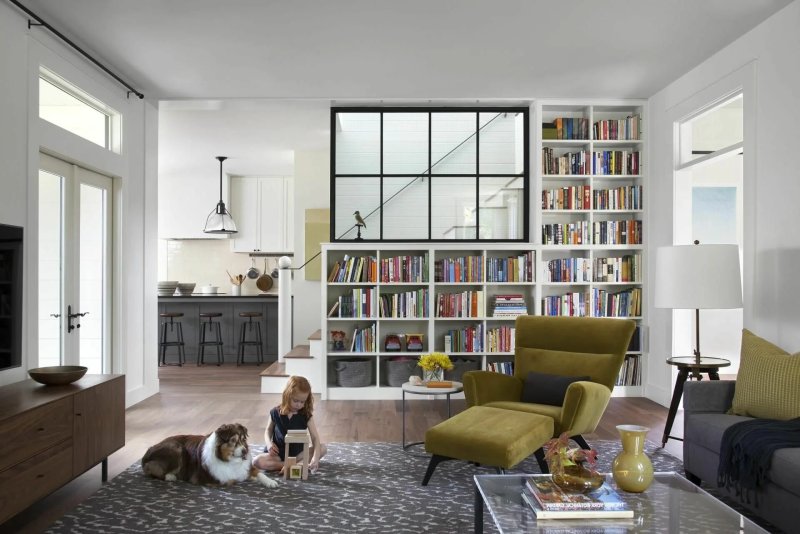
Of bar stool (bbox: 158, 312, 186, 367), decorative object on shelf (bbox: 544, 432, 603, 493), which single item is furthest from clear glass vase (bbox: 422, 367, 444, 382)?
bar stool (bbox: 158, 312, 186, 367)

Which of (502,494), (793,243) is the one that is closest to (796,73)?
(793,243)

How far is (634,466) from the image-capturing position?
9.30 feet

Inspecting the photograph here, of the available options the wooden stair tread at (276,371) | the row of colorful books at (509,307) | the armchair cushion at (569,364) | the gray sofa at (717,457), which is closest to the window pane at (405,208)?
the row of colorful books at (509,307)

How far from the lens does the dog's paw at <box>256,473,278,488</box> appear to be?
157 inches

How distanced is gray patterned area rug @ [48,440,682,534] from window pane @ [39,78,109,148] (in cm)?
264

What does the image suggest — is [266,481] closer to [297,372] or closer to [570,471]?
[570,471]

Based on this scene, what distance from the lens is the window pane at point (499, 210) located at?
23.6 ft

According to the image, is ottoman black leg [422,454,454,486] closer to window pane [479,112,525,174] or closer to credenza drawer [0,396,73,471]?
credenza drawer [0,396,73,471]

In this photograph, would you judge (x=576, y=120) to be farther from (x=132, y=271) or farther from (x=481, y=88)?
(x=132, y=271)

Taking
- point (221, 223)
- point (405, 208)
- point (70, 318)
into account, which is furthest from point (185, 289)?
point (70, 318)

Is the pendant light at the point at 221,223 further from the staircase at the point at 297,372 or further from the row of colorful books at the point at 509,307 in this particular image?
the row of colorful books at the point at 509,307

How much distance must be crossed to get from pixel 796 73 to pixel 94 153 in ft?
17.1

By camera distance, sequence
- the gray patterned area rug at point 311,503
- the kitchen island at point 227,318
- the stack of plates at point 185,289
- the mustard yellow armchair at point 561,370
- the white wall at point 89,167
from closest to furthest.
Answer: the gray patterned area rug at point 311,503, the mustard yellow armchair at point 561,370, the white wall at point 89,167, the kitchen island at point 227,318, the stack of plates at point 185,289

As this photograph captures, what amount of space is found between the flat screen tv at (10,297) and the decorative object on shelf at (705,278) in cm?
417
